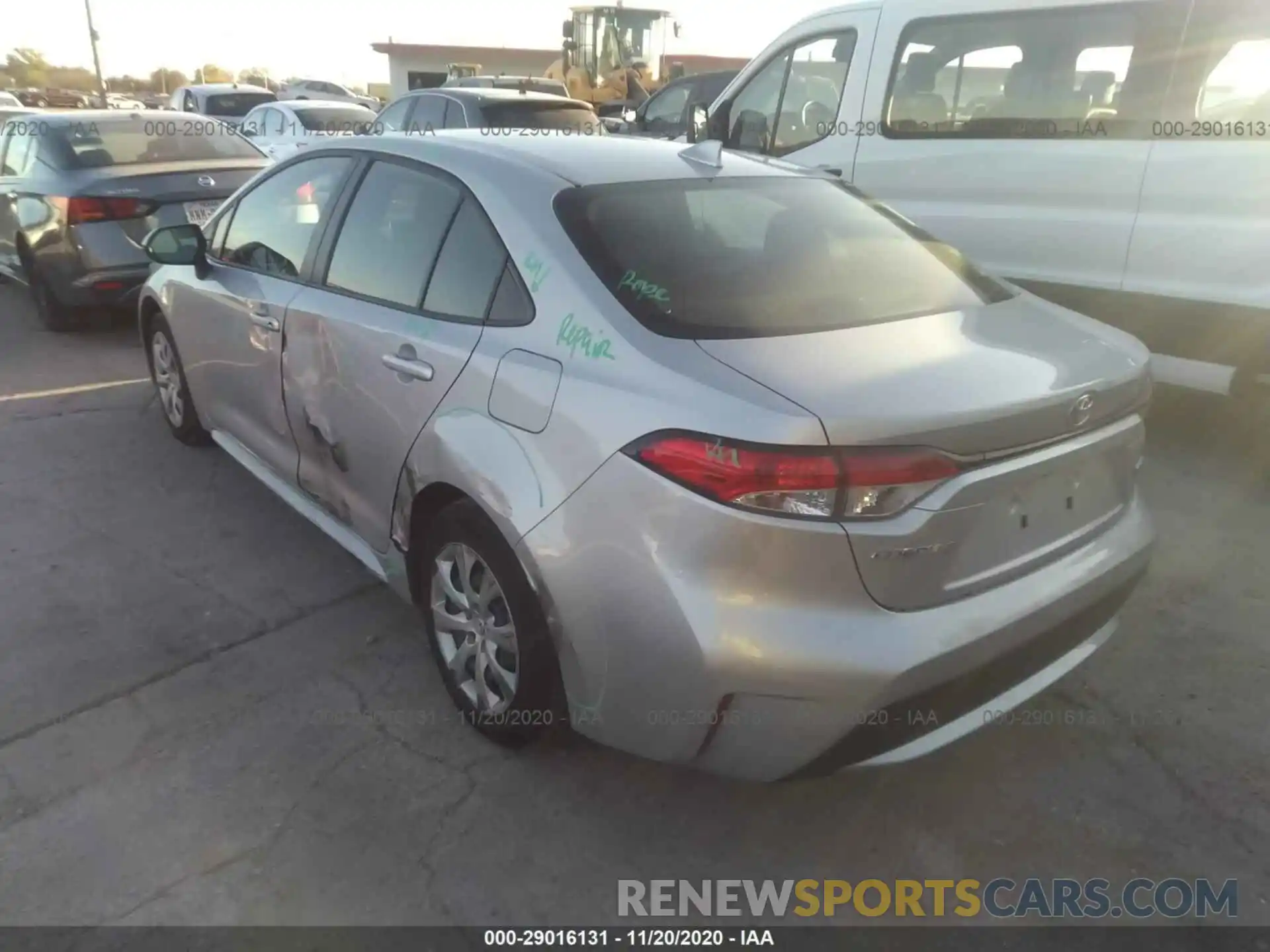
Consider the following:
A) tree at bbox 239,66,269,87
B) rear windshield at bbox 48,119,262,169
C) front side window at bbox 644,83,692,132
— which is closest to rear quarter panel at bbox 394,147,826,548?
rear windshield at bbox 48,119,262,169

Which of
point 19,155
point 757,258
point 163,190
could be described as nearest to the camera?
point 757,258

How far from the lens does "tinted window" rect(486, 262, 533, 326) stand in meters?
2.44

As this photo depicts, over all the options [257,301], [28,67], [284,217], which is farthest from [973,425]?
[28,67]

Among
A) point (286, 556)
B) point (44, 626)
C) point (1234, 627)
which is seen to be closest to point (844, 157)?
point (1234, 627)

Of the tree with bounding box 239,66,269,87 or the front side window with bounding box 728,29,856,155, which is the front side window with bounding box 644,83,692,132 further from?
the tree with bounding box 239,66,269,87

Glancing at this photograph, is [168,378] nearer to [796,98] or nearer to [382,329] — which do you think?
[382,329]

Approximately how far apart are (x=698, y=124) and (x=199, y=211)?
3366mm

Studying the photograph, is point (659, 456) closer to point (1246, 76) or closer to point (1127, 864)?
point (1127, 864)

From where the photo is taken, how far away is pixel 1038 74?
16.3ft

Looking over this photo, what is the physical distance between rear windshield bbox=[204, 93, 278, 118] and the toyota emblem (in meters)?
17.3

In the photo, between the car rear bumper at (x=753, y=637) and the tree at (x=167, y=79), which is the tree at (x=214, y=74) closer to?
the tree at (x=167, y=79)

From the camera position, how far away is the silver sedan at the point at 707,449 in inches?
77.0

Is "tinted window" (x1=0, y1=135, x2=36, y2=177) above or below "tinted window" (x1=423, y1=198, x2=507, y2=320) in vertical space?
below

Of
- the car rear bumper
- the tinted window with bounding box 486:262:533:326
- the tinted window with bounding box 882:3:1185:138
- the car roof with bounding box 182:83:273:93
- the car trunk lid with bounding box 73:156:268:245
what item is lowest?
the car rear bumper
